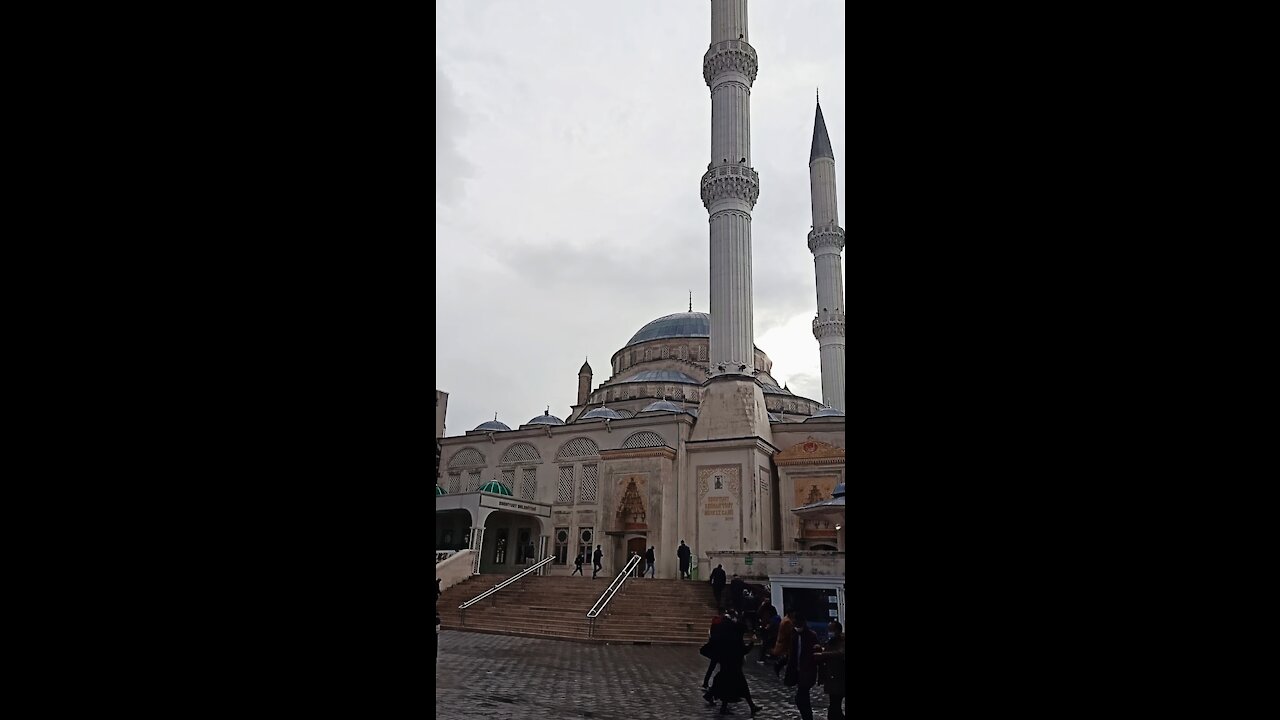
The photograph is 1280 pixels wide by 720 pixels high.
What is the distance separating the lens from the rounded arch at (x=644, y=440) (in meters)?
21.9

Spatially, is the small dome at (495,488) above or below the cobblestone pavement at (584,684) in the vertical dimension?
above

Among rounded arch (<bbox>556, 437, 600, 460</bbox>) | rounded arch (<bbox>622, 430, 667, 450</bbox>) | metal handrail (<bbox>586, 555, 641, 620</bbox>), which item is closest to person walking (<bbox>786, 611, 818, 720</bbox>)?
metal handrail (<bbox>586, 555, 641, 620</bbox>)

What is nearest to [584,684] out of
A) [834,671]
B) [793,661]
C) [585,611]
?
[793,661]

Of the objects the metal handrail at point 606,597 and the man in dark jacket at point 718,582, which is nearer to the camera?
the metal handrail at point 606,597

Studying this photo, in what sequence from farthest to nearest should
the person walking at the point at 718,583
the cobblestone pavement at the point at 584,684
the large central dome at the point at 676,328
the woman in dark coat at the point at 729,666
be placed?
1. the large central dome at the point at 676,328
2. the person walking at the point at 718,583
3. the woman in dark coat at the point at 729,666
4. the cobblestone pavement at the point at 584,684

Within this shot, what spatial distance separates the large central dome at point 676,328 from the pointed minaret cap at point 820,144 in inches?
342

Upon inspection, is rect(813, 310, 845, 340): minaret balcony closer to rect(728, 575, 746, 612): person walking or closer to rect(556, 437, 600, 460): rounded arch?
rect(556, 437, 600, 460): rounded arch

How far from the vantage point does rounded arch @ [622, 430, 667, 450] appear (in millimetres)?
21859

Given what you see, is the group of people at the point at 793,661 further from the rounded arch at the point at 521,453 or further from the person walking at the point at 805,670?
the rounded arch at the point at 521,453

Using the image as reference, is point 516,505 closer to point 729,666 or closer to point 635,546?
point 635,546

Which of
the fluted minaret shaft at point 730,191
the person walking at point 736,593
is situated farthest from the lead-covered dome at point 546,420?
the person walking at point 736,593
